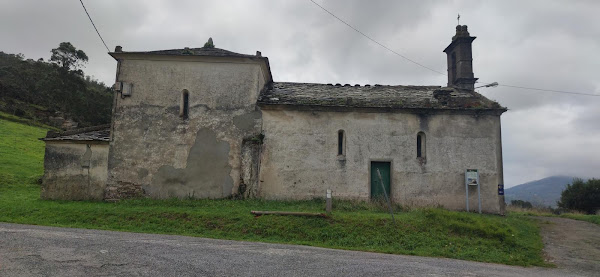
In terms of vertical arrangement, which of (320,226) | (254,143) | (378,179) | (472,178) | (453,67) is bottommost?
(320,226)

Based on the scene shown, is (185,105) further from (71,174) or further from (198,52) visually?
(71,174)

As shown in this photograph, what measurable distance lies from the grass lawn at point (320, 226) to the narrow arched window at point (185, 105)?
4.04 meters

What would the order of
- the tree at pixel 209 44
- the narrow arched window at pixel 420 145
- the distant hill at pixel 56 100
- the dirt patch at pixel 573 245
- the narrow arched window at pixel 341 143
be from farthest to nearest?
the distant hill at pixel 56 100
the tree at pixel 209 44
the narrow arched window at pixel 420 145
the narrow arched window at pixel 341 143
the dirt patch at pixel 573 245

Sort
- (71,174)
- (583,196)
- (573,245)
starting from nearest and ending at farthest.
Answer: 1. (573,245)
2. (71,174)
3. (583,196)

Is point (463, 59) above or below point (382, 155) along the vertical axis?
above

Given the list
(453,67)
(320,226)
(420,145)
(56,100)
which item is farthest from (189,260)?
(56,100)

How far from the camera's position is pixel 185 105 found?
16656mm

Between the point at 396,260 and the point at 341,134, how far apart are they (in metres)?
9.38

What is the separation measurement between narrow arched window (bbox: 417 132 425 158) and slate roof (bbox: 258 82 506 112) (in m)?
1.30

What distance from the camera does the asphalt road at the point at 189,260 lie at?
6047 mm

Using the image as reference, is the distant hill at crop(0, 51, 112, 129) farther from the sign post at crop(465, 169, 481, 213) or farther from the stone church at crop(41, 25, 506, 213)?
the sign post at crop(465, 169, 481, 213)

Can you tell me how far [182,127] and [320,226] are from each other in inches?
320

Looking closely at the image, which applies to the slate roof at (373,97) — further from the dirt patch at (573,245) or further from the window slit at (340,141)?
the dirt patch at (573,245)

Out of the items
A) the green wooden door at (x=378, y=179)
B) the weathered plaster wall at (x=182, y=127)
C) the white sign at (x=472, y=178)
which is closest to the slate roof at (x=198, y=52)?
the weathered plaster wall at (x=182, y=127)
